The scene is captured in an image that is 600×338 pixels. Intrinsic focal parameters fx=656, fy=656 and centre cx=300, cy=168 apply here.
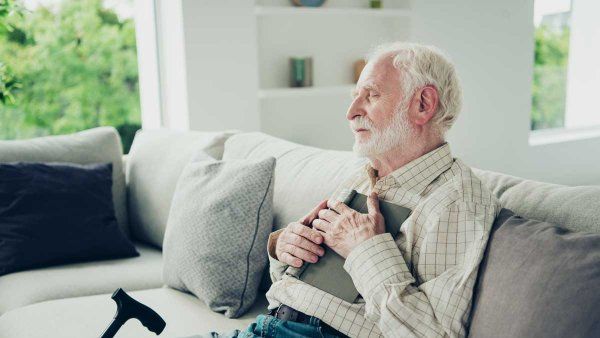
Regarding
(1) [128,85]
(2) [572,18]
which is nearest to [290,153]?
(1) [128,85]

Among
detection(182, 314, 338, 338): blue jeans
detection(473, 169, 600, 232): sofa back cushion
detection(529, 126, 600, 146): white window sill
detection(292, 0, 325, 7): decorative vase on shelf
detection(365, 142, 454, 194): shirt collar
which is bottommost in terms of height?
detection(529, 126, 600, 146): white window sill

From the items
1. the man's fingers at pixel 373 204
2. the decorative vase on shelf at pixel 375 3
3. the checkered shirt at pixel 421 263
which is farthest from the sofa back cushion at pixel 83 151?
the decorative vase on shelf at pixel 375 3

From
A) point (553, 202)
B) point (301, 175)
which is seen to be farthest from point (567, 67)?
point (553, 202)

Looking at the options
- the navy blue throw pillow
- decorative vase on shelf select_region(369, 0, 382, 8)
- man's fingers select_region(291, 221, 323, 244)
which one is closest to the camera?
man's fingers select_region(291, 221, 323, 244)

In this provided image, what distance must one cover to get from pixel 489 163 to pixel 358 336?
383cm

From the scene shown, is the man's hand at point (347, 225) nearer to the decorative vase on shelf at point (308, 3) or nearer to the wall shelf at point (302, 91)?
the wall shelf at point (302, 91)

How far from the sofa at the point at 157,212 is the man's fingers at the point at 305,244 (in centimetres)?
34

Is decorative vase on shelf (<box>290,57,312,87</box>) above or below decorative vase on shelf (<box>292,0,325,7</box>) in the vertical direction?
below

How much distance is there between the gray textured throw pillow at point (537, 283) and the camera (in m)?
1.09

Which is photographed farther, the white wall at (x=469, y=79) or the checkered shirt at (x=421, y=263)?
the white wall at (x=469, y=79)

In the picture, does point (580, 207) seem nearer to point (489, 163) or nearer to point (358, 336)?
point (358, 336)

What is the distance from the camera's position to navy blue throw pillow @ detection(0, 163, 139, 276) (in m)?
2.36

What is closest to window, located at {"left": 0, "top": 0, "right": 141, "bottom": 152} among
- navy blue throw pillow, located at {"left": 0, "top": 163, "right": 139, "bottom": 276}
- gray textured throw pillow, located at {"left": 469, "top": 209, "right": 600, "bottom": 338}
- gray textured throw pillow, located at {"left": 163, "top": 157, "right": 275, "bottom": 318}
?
navy blue throw pillow, located at {"left": 0, "top": 163, "right": 139, "bottom": 276}

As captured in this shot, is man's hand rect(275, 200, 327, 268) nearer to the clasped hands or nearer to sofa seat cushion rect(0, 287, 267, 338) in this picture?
the clasped hands
